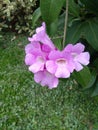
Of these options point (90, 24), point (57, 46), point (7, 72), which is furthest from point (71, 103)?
point (57, 46)

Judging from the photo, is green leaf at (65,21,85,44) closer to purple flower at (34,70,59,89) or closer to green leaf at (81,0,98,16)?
green leaf at (81,0,98,16)

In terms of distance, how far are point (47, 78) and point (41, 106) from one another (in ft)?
7.08

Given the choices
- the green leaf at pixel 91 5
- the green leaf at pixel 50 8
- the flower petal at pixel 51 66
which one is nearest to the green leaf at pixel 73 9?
the green leaf at pixel 91 5

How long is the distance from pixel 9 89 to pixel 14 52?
2.55 ft

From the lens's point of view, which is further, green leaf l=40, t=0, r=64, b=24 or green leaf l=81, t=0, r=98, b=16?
green leaf l=81, t=0, r=98, b=16

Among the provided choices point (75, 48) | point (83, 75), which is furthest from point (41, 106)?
point (75, 48)

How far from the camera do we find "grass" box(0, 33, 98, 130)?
283 centimetres

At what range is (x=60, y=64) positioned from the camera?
87cm

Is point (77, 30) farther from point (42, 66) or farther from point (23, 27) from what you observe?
point (23, 27)

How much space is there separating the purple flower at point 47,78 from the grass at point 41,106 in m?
1.81

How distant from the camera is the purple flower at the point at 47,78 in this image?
889 mm

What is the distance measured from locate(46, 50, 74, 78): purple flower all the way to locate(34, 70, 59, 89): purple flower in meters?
0.03

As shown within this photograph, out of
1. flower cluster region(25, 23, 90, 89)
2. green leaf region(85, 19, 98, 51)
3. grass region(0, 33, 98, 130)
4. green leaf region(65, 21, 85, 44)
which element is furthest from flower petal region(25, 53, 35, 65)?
grass region(0, 33, 98, 130)

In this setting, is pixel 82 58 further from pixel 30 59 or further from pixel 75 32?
pixel 75 32
